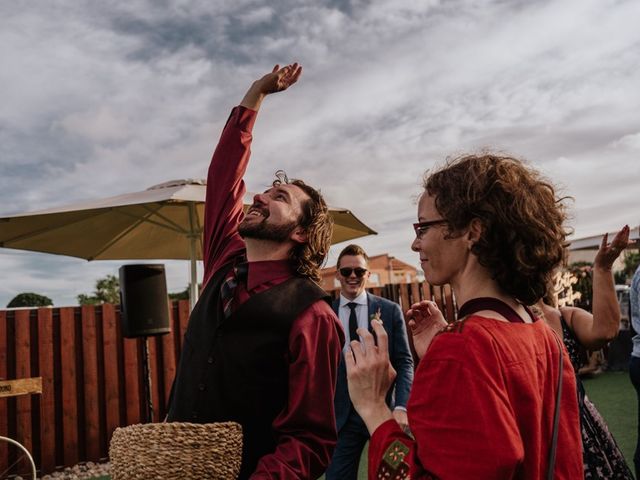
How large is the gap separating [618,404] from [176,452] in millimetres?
7673

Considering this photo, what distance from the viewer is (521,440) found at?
101 cm

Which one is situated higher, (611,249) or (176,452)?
(611,249)

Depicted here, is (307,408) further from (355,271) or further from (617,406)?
(617,406)

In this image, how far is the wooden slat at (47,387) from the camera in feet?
22.5

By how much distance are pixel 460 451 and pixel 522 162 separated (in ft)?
2.45

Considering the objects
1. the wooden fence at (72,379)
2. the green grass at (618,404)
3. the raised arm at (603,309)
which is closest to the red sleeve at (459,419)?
the raised arm at (603,309)

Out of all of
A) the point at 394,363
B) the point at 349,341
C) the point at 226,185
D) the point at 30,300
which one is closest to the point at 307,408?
the point at 226,185

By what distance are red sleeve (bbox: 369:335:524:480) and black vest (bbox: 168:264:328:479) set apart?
2.65 ft

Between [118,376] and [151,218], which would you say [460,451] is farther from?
[118,376]

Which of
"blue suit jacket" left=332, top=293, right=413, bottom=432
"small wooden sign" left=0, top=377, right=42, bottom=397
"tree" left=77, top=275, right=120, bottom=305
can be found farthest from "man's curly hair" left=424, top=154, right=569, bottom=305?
"tree" left=77, top=275, right=120, bottom=305

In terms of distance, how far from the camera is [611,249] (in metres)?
2.61

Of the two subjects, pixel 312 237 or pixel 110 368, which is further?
pixel 110 368

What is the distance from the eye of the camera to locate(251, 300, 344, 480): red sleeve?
1667mm

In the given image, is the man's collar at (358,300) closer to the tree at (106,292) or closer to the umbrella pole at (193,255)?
the umbrella pole at (193,255)
